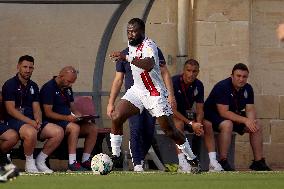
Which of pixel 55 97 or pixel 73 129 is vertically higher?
pixel 55 97

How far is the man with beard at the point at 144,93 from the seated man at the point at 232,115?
1587mm

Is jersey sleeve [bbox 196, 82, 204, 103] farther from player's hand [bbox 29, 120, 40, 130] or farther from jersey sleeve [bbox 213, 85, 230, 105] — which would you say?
player's hand [bbox 29, 120, 40, 130]

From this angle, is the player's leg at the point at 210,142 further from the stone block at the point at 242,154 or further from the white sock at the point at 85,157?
the stone block at the point at 242,154

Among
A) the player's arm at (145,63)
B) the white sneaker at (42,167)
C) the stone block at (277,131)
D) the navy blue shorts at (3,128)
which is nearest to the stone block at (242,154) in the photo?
the stone block at (277,131)

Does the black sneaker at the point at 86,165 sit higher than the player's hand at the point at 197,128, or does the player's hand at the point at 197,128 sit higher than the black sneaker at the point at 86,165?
the player's hand at the point at 197,128

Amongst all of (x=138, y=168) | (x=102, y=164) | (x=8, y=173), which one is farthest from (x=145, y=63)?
(x=8, y=173)

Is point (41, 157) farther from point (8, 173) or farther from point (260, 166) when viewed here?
point (8, 173)

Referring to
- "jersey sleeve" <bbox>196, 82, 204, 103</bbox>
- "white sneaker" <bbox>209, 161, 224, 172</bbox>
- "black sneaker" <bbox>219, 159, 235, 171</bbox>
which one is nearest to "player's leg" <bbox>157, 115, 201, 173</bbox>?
"white sneaker" <bbox>209, 161, 224, 172</bbox>

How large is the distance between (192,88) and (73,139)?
187cm

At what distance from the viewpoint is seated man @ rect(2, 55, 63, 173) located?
16094 mm

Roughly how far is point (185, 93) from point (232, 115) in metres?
0.76

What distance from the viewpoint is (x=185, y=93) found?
16953 mm

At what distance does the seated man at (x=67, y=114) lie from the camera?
16516mm

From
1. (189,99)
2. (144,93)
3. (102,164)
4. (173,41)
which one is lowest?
(102,164)
